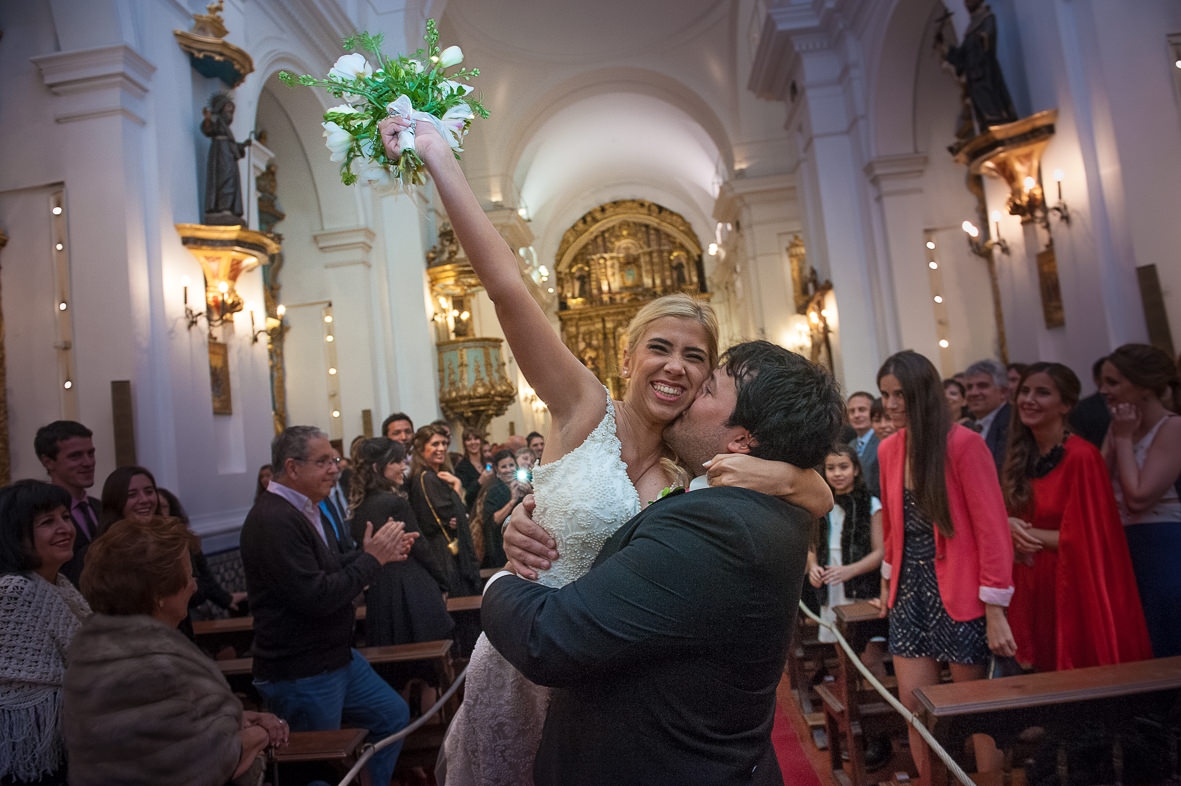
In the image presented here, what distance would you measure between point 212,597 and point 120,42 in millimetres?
3841

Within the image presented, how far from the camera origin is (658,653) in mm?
1268

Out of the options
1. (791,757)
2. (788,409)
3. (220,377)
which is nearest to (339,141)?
(788,409)

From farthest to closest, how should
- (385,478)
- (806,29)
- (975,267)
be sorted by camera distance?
(806,29) → (975,267) → (385,478)

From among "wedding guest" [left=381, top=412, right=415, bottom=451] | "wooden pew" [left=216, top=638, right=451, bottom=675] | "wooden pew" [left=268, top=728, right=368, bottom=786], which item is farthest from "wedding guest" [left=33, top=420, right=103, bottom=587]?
"wedding guest" [left=381, top=412, right=415, bottom=451]

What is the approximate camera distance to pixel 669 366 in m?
1.68

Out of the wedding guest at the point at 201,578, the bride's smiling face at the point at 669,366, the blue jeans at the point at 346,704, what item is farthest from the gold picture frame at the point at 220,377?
the bride's smiling face at the point at 669,366

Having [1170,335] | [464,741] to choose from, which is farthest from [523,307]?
[1170,335]

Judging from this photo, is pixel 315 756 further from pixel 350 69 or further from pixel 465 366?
pixel 465 366

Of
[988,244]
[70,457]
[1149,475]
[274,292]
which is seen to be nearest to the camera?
[1149,475]

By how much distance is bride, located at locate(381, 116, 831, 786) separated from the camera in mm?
1601

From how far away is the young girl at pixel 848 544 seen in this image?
419cm

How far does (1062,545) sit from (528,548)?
2.31 m

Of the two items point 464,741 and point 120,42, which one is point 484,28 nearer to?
point 120,42

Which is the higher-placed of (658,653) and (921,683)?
(658,653)
